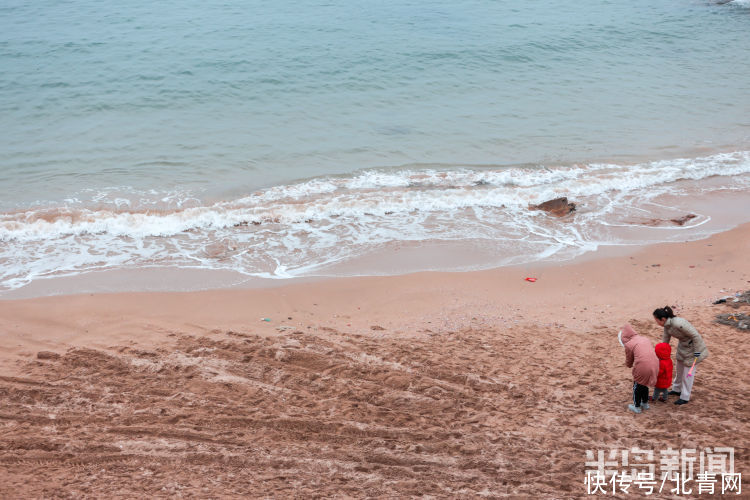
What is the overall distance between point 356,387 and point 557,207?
7.03m

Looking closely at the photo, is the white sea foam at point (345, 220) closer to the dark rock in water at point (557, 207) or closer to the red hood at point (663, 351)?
the dark rock in water at point (557, 207)

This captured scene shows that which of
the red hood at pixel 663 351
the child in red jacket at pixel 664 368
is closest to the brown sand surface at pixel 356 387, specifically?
the child in red jacket at pixel 664 368

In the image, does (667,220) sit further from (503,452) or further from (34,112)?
(34,112)

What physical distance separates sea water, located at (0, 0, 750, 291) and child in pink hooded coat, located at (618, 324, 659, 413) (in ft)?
12.4

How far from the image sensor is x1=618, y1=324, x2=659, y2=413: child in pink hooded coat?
581 cm

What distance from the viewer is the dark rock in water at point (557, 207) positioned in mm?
11625

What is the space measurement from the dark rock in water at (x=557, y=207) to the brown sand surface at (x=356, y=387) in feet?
8.57

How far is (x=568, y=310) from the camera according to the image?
827 centimetres

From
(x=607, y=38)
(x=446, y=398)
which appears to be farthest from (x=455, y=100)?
(x=446, y=398)

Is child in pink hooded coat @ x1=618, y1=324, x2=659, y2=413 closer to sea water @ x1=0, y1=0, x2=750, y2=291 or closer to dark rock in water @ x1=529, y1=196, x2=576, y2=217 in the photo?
sea water @ x1=0, y1=0, x2=750, y2=291

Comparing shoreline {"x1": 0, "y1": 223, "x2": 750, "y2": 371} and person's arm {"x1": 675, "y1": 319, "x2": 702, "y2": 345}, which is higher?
person's arm {"x1": 675, "y1": 319, "x2": 702, "y2": 345}

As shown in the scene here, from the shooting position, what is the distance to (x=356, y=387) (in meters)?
6.40

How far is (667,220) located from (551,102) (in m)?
8.14

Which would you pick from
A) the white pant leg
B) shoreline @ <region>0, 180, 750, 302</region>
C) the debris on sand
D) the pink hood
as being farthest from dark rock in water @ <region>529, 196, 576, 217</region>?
the white pant leg
